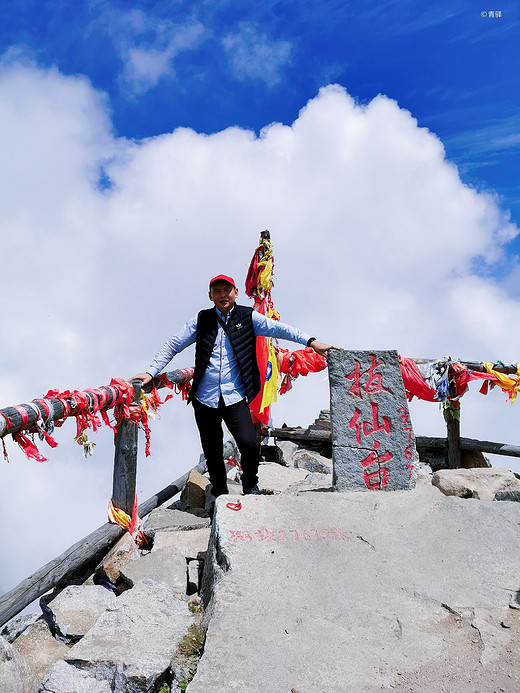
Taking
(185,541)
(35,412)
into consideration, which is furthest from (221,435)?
(35,412)

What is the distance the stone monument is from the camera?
16.5ft

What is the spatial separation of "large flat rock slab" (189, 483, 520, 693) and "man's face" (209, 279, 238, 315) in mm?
1622

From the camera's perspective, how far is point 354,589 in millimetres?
3611

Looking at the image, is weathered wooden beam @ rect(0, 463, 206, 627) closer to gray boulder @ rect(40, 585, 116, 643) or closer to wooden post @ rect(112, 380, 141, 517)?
wooden post @ rect(112, 380, 141, 517)

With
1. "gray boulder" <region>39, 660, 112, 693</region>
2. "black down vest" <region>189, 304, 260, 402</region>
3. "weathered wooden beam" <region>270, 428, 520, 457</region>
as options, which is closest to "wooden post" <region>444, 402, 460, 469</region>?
A: "weathered wooden beam" <region>270, 428, 520, 457</region>

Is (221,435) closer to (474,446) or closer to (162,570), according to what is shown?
(162,570)

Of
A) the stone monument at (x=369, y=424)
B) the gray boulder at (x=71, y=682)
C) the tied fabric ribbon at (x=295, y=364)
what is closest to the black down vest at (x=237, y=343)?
the stone monument at (x=369, y=424)

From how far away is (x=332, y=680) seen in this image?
2.83 m

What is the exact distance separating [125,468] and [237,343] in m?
1.91

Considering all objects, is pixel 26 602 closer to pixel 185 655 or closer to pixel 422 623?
pixel 185 655

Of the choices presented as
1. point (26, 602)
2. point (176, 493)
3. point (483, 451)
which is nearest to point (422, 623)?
point (26, 602)

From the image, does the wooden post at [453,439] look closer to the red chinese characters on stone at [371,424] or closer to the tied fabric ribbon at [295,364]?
the tied fabric ribbon at [295,364]

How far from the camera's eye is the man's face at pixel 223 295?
4.82 m

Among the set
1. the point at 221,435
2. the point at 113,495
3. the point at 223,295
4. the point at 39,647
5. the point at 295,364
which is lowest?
the point at 39,647
